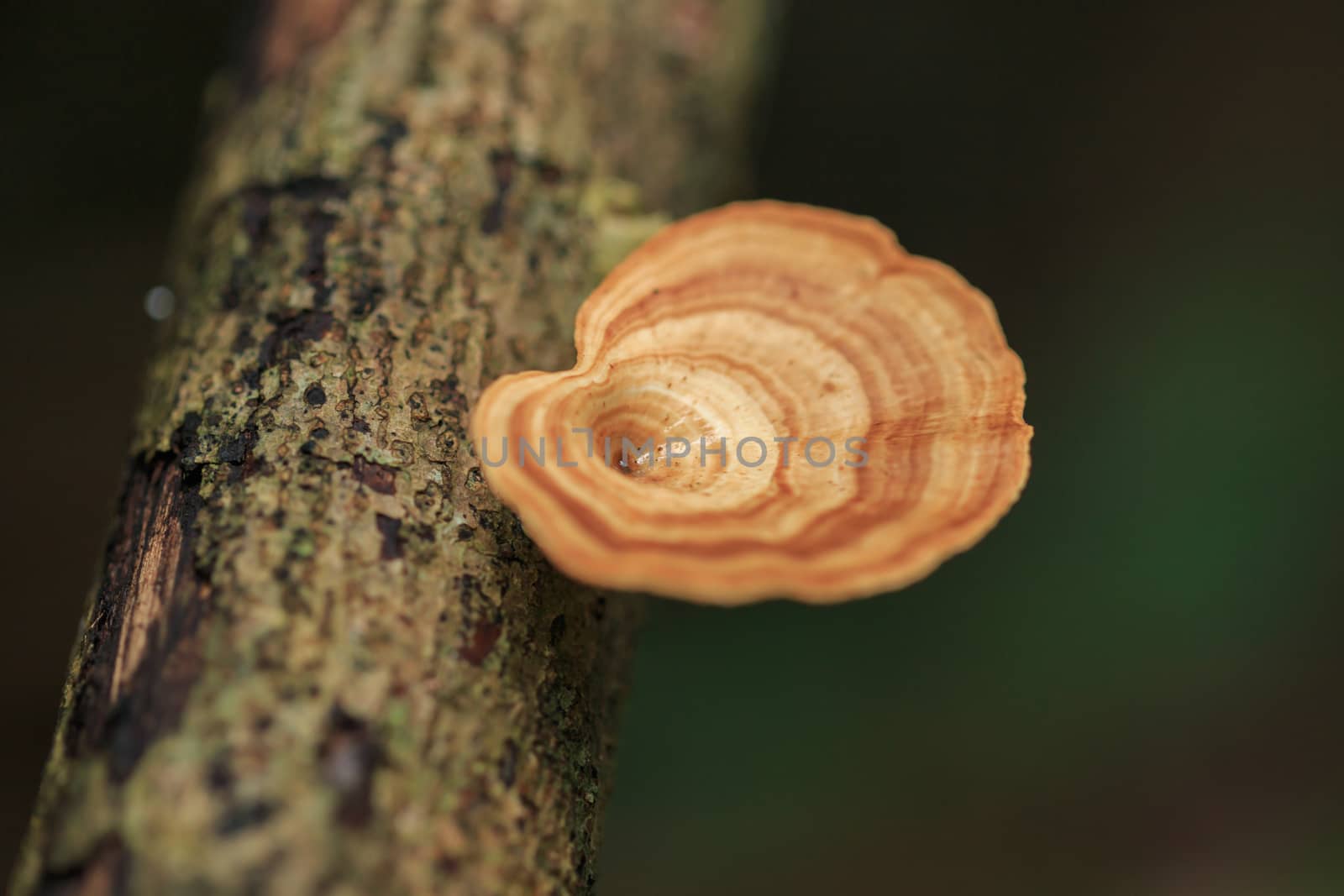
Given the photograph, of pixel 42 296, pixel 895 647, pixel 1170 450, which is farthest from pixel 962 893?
pixel 42 296

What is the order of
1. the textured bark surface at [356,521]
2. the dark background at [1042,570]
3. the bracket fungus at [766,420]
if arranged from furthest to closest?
the dark background at [1042,570], the bracket fungus at [766,420], the textured bark surface at [356,521]

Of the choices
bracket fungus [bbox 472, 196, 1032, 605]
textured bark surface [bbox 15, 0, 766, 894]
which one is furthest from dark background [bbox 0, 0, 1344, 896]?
bracket fungus [bbox 472, 196, 1032, 605]

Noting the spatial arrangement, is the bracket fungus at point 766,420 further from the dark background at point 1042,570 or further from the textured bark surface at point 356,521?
the dark background at point 1042,570

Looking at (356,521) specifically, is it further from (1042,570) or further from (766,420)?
(1042,570)

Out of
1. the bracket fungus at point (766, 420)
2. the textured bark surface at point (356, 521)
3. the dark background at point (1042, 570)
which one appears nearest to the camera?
the textured bark surface at point (356, 521)

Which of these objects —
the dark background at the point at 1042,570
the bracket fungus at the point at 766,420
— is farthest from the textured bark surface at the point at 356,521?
the dark background at the point at 1042,570

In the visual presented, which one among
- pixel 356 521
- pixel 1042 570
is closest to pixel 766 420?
pixel 356 521
